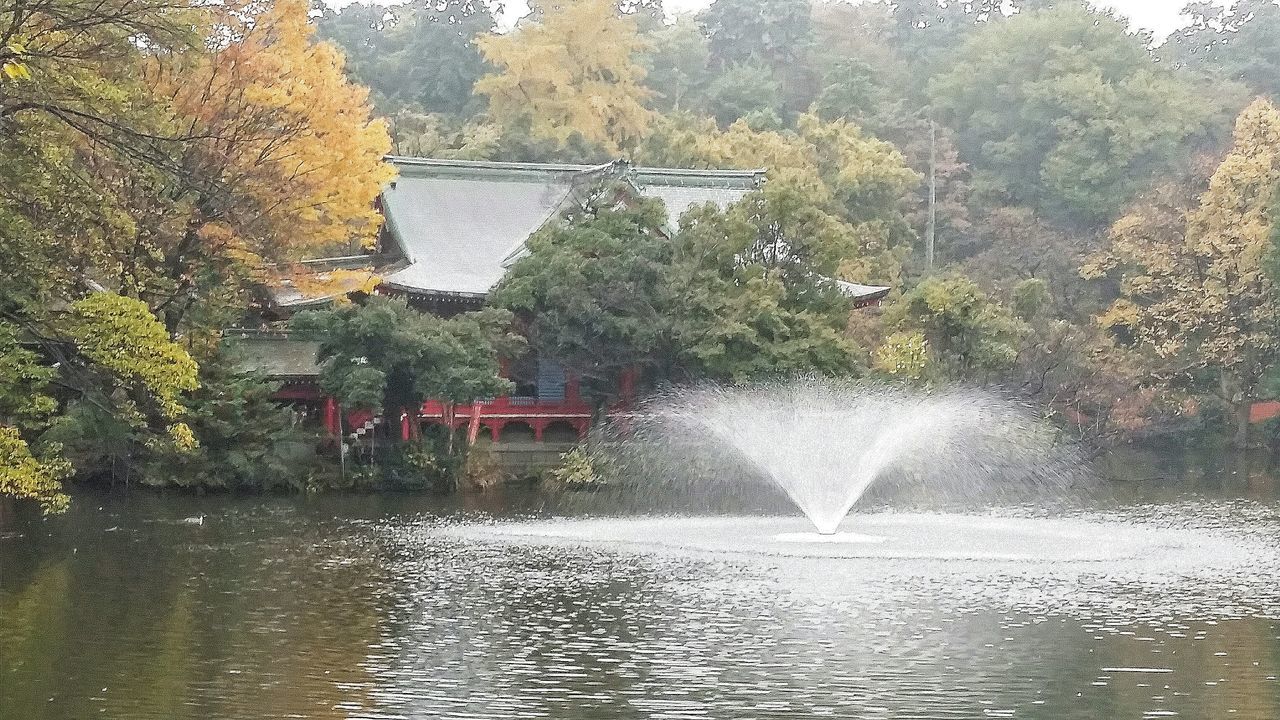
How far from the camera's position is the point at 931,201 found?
48688 millimetres

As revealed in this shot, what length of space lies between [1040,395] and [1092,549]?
1402 centimetres

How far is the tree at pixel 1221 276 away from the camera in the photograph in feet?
125

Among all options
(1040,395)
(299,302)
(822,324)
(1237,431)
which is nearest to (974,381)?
(1040,395)

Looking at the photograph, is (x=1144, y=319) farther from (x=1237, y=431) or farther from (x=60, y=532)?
(x=60, y=532)

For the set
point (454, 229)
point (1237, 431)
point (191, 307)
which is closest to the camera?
point (191, 307)

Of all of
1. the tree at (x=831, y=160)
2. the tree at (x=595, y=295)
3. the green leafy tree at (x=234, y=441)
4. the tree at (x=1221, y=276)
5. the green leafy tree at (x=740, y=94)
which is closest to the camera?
the green leafy tree at (x=234, y=441)

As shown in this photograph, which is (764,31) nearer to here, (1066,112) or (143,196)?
(1066,112)

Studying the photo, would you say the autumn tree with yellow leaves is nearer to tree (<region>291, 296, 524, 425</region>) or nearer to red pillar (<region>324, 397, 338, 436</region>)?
tree (<region>291, 296, 524, 425</region>)

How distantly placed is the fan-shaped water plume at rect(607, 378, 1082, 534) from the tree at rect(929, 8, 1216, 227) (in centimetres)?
1993

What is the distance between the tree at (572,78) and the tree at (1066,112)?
12403 millimetres

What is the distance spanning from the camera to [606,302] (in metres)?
30.4

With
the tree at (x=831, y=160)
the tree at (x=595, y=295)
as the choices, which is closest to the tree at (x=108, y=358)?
the tree at (x=595, y=295)

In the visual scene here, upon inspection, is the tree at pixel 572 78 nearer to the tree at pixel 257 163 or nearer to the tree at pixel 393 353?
the tree at pixel 257 163

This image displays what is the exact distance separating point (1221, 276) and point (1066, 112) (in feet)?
49.6
